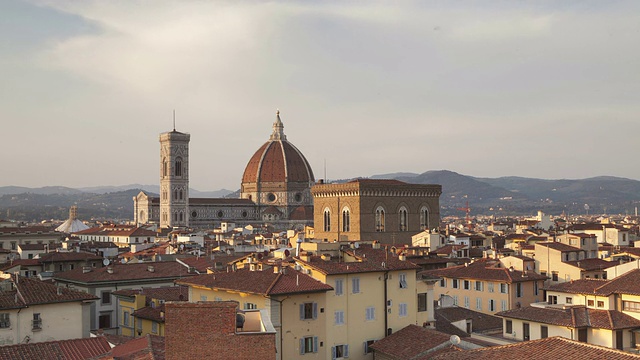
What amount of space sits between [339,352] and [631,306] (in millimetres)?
11079

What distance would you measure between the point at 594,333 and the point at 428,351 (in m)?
6.37

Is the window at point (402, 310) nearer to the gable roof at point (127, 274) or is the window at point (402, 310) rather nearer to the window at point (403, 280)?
the window at point (403, 280)

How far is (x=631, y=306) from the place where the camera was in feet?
90.4

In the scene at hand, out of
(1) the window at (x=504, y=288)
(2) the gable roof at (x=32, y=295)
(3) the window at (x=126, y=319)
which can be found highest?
(2) the gable roof at (x=32, y=295)

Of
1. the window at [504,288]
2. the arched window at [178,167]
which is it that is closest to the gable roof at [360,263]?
the window at [504,288]

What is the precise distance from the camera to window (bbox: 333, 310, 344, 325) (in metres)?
25.3

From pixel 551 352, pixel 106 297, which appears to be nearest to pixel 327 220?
pixel 106 297

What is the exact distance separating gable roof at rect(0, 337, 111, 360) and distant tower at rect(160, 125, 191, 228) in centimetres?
11991

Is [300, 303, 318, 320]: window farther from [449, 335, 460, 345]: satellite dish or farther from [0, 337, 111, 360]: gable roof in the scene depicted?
[0, 337, 111, 360]: gable roof

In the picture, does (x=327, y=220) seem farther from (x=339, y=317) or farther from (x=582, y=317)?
(x=339, y=317)

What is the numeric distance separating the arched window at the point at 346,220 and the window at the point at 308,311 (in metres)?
57.8

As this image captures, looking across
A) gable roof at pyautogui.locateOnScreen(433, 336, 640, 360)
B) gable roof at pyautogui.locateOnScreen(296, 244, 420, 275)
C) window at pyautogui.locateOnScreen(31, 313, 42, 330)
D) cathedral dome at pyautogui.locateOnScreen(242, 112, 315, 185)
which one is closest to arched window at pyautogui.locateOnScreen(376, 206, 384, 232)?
gable roof at pyautogui.locateOnScreen(296, 244, 420, 275)

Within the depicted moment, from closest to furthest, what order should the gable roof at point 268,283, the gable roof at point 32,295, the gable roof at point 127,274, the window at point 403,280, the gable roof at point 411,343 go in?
the gable roof at point 32,295 → the gable roof at point 268,283 → the gable roof at point 411,343 → the window at point 403,280 → the gable roof at point 127,274

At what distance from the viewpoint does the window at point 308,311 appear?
2413 centimetres
